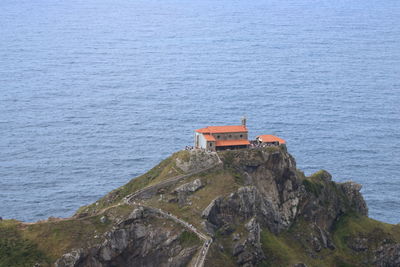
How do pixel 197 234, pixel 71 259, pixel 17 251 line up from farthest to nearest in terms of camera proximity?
1. pixel 197 234
2. pixel 17 251
3. pixel 71 259

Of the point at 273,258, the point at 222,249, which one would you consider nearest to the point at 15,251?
the point at 222,249

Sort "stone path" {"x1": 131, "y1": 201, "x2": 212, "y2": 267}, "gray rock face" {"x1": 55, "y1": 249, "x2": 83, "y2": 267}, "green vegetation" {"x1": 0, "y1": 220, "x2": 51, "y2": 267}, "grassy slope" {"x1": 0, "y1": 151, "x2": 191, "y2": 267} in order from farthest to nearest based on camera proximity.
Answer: "stone path" {"x1": 131, "y1": 201, "x2": 212, "y2": 267}
"grassy slope" {"x1": 0, "y1": 151, "x2": 191, "y2": 267}
"green vegetation" {"x1": 0, "y1": 220, "x2": 51, "y2": 267}
"gray rock face" {"x1": 55, "y1": 249, "x2": 83, "y2": 267}

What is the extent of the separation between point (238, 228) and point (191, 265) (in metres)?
18.9

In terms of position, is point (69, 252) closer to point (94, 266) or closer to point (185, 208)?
point (94, 266)

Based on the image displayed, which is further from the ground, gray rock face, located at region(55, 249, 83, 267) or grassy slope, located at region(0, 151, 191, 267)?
grassy slope, located at region(0, 151, 191, 267)

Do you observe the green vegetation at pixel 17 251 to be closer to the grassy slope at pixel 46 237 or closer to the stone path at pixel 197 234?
the grassy slope at pixel 46 237

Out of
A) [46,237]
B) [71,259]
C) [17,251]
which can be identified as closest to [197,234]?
[71,259]

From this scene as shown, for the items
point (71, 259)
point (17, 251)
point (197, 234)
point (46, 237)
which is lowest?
point (71, 259)

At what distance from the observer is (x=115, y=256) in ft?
614

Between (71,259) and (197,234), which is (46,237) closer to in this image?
(71,259)

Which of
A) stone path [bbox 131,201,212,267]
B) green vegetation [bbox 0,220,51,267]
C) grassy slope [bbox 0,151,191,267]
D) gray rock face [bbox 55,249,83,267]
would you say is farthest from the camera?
stone path [bbox 131,201,212,267]

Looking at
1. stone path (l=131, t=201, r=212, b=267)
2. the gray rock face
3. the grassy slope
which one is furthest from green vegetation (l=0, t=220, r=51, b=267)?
stone path (l=131, t=201, r=212, b=267)

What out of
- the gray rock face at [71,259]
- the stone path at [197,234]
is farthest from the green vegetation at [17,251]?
the stone path at [197,234]

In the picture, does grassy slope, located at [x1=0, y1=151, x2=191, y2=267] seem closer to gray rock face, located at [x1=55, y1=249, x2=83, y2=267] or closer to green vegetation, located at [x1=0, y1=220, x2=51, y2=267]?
green vegetation, located at [x1=0, y1=220, x2=51, y2=267]
